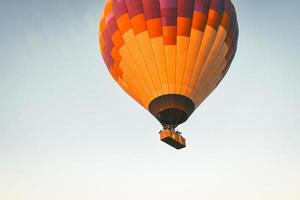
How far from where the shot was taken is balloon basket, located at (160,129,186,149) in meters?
14.5

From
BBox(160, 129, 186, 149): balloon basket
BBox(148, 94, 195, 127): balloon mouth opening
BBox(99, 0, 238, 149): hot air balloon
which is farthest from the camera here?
BBox(99, 0, 238, 149): hot air balloon

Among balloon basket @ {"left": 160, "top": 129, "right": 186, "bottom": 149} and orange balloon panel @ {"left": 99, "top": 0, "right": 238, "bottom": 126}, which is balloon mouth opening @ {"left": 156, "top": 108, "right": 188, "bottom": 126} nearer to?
orange balloon panel @ {"left": 99, "top": 0, "right": 238, "bottom": 126}

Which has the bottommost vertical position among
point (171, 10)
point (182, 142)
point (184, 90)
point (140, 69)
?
point (182, 142)

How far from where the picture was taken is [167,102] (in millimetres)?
15016

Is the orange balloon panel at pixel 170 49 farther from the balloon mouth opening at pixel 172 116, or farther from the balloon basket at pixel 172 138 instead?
the balloon basket at pixel 172 138

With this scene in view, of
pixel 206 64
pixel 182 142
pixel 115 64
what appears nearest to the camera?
pixel 182 142

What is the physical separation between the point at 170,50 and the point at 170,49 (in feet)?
0.15

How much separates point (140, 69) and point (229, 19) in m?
4.87

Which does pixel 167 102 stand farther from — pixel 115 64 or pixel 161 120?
pixel 115 64

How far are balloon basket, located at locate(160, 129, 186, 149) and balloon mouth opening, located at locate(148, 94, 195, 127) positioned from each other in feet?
1.89

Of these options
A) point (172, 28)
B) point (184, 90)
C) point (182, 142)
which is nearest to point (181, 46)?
point (172, 28)

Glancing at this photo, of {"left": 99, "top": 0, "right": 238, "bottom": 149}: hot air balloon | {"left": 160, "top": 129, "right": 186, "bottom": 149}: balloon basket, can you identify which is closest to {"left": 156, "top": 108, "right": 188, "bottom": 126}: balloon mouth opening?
{"left": 99, "top": 0, "right": 238, "bottom": 149}: hot air balloon

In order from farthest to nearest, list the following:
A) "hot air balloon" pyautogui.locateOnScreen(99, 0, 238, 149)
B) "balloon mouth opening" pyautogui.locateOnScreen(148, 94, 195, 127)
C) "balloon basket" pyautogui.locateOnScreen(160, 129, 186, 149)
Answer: "hot air balloon" pyautogui.locateOnScreen(99, 0, 238, 149), "balloon mouth opening" pyautogui.locateOnScreen(148, 94, 195, 127), "balloon basket" pyautogui.locateOnScreen(160, 129, 186, 149)

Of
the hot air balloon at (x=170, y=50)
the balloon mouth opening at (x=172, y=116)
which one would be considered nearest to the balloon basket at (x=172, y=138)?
the hot air balloon at (x=170, y=50)
